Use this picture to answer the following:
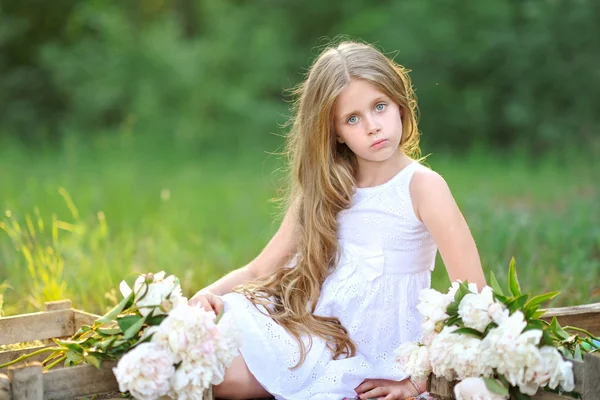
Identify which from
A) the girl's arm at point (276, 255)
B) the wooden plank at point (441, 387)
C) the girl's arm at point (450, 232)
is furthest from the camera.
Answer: the girl's arm at point (276, 255)

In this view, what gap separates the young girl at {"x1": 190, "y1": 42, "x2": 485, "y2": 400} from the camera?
2.75 metres

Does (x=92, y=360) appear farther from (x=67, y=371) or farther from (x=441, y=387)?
(x=441, y=387)

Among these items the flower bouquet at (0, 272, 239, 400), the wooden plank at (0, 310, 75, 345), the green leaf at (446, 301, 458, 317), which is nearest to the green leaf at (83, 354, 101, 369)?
the flower bouquet at (0, 272, 239, 400)

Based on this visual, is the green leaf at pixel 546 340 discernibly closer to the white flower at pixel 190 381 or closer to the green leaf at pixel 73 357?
the white flower at pixel 190 381

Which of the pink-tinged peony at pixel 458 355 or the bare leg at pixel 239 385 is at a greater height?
the pink-tinged peony at pixel 458 355

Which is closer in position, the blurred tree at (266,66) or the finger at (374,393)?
the finger at (374,393)

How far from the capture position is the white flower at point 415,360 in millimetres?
2416

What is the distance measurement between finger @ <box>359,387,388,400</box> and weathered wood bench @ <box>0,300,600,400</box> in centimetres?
21

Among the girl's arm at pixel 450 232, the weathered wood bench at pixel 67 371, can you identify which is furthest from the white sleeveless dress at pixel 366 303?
the weathered wood bench at pixel 67 371

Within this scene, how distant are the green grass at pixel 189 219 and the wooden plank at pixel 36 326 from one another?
0.28 meters

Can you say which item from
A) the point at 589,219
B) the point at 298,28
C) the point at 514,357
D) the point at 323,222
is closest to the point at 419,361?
the point at 514,357

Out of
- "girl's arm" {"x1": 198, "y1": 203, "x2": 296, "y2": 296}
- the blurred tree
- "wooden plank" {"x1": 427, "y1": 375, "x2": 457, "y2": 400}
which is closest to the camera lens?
"wooden plank" {"x1": 427, "y1": 375, "x2": 457, "y2": 400}

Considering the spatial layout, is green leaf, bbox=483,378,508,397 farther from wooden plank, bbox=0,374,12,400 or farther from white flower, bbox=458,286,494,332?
wooden plank, bbox=0,374,12,400

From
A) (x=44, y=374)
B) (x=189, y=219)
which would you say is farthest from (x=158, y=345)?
(x=189, y=219)
